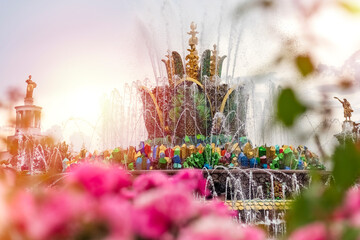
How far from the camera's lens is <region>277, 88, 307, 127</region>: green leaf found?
3.32 ft

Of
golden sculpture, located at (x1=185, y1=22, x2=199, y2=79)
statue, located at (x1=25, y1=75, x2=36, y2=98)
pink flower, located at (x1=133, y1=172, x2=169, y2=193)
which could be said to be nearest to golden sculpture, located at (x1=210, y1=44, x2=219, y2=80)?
golden sculpture, located at (x1=185, y1=22, x2=199, y2=79)

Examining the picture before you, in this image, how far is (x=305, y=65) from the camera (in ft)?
3.64

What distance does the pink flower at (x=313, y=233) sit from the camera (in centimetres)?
92

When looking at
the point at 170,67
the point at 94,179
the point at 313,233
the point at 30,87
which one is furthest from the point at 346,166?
the point at 30,87

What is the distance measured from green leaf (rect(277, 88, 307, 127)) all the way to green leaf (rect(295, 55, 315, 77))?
11 centimetres

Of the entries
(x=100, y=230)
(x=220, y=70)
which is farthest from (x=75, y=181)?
(x=220, y=70)

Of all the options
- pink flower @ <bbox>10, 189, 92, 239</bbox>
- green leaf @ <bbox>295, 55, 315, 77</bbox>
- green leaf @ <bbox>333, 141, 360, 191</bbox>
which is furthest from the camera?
green leaf @ <bbox>295, 55, 315, 77</bbox>

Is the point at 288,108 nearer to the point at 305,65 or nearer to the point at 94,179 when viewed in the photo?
the point at 305,65

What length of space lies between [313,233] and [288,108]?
0.28m

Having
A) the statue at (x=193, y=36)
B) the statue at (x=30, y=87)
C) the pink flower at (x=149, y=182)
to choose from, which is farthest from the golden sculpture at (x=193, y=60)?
the statue at (x=30, y=87)

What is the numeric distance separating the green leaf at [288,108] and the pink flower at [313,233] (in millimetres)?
229

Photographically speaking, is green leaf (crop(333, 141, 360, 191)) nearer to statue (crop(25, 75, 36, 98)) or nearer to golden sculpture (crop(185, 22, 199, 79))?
golden sculpture (crop(185, 22, 199, 79))

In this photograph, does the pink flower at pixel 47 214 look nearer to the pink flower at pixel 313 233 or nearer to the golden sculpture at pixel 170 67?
the pink flower at pixel 313 233

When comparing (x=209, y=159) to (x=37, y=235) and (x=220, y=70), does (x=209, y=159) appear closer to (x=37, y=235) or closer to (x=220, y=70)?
(x=220, y=70)
